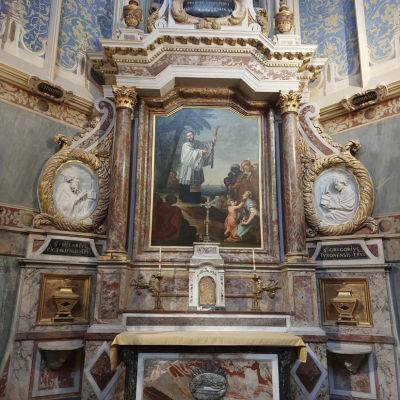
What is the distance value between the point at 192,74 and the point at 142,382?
5.32 m

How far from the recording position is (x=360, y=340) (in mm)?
6477

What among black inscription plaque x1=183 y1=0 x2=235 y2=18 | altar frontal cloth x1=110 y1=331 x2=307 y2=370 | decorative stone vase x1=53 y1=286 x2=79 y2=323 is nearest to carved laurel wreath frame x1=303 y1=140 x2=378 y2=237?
altar frontal cloth x1=110 y1=331 x2=307 y2=370

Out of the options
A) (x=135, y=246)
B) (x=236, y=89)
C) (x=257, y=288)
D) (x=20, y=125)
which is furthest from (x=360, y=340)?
(x=20, y=125)

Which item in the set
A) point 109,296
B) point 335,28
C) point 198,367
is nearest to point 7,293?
point 109,296

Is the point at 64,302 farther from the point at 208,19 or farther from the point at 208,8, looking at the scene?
the point at 208,8

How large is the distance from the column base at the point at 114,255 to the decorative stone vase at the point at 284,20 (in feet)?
17.5

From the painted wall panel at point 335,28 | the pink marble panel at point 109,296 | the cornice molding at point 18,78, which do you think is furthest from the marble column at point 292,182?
the cornice molding at point 18,78

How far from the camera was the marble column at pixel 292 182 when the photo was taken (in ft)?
22.6

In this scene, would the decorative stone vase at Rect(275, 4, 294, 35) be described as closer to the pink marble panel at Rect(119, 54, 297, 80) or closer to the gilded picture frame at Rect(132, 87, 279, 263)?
the pink marble panel at Rect(119, 54, 297, 80)

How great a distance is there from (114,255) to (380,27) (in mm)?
6614

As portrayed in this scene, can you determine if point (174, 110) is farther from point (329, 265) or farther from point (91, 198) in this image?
point (329, 265)

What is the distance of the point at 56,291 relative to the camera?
6.64 m

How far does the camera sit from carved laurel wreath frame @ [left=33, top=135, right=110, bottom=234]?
22.6ft

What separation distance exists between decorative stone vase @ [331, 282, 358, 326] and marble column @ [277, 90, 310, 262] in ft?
2.63
